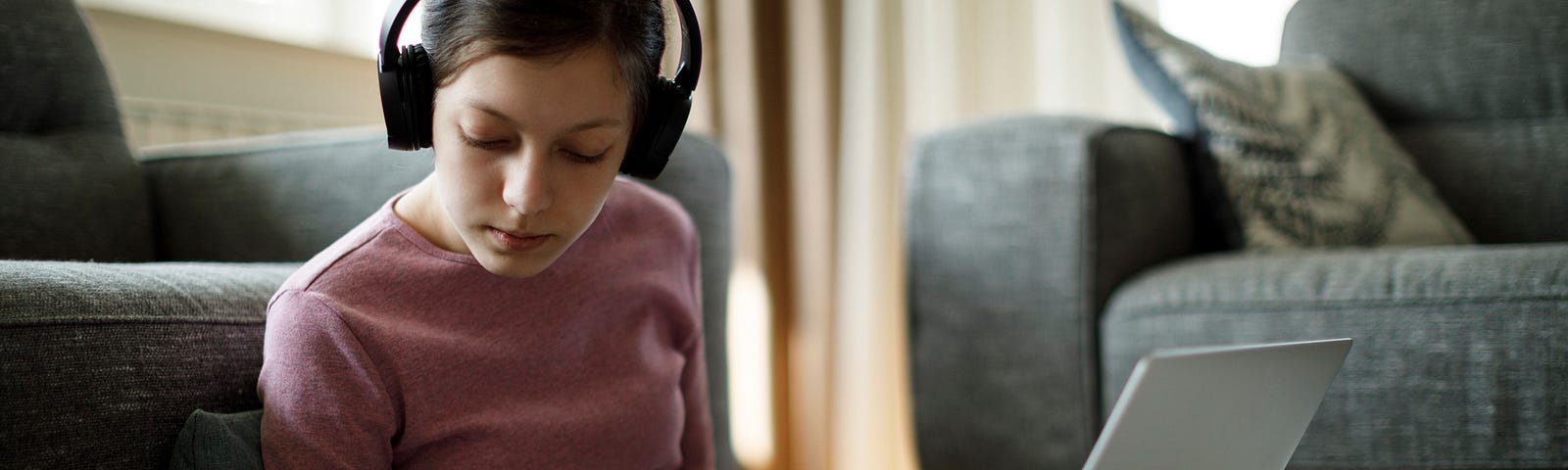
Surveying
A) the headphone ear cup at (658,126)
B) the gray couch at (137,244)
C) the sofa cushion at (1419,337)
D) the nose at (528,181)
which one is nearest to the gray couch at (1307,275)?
the sofa cushion at (1419,337)

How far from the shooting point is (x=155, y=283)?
69 centimetres

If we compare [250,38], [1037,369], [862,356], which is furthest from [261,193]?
[862,356]

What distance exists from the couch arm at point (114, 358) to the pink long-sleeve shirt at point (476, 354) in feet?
0.12

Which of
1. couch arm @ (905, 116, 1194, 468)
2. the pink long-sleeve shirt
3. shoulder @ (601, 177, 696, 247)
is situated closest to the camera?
the pink long-sleeve shirt

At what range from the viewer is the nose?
651mm


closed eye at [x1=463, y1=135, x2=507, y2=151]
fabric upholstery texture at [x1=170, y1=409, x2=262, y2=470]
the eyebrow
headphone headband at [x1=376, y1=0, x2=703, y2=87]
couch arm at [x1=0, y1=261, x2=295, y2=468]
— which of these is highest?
headphone headband at [x1=376, y1=0, x2=703, y2=87]

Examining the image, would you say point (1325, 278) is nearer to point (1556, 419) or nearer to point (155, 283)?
point (1556, 419)

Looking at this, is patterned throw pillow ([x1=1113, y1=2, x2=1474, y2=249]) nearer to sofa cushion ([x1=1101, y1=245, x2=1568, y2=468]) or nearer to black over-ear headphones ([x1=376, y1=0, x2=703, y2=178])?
sofa cushion ([x1=1101, y1=245, x2=1568, y2=468])

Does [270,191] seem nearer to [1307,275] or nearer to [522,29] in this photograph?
[522,29]

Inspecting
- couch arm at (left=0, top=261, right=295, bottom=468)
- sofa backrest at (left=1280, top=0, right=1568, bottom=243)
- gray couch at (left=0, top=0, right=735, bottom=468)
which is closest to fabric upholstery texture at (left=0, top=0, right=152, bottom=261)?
gray couch at (left=0, top=0, right=735, bottom=468)

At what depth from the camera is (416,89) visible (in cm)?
66

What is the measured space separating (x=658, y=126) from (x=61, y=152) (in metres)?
0.64

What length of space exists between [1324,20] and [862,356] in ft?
3.57

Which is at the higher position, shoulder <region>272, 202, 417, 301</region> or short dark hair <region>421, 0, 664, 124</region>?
short dark hair <region>421, 0, 664, 124</region>
